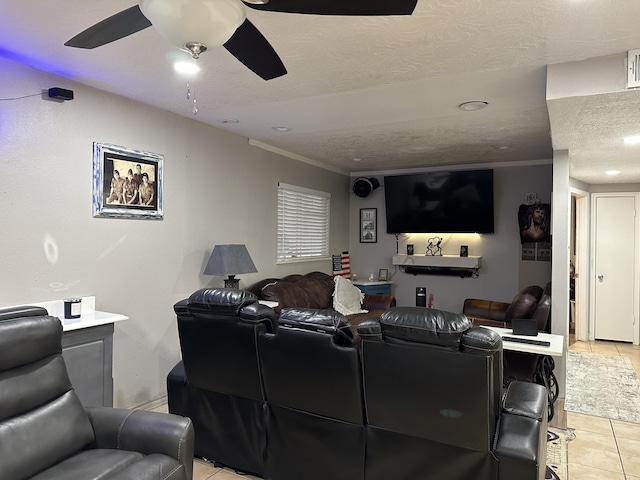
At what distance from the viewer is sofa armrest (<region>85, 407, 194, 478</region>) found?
1942 millimetres

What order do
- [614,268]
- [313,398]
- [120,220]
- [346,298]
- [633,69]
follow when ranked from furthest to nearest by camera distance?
[614,268] < [346,298] < [120,220] < [633,69] < [313,398]

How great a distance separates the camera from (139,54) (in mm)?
2613

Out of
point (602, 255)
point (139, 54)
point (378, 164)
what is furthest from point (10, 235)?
point (602, 255)

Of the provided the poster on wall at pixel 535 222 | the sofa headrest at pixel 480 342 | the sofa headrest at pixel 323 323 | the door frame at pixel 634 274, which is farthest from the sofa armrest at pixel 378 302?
the sofa headrest at pixel 480 342

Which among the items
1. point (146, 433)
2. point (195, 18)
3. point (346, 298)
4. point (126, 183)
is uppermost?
point (195, 18)

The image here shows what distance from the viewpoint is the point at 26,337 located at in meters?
1.96

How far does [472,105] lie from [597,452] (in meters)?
2.77

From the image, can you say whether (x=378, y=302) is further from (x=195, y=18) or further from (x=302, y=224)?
(x=195, y=18)

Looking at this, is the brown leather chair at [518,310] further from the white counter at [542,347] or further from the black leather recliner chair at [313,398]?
the black leather recliner chair at [313,398]

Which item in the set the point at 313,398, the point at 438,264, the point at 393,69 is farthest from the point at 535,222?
the point at 313,398

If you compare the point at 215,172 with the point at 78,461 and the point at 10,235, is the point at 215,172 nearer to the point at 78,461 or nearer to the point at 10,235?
the point at 10,235

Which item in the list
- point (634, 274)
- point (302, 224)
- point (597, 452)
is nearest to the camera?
point (597, 452)

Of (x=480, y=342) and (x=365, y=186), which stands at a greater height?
(x=365, y=186)

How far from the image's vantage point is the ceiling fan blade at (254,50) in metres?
1.74
